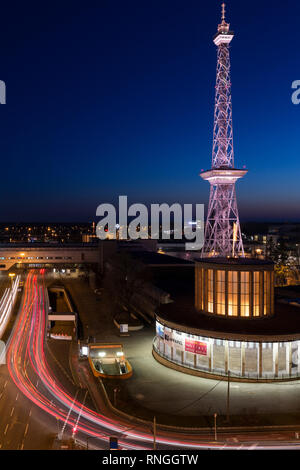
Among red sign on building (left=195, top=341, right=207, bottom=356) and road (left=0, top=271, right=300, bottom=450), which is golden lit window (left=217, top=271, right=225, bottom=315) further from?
road (left=0, top=271, right=300, bottom=450)

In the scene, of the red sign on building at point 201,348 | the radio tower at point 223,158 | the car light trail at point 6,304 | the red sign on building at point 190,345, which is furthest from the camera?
the radio tower at point 223,158

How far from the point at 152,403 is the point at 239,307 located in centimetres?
1227

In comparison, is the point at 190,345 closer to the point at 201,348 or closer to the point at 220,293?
the point at 201,348

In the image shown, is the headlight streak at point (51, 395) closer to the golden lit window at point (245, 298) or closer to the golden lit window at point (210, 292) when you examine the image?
the golden lit window at point (210, 292)

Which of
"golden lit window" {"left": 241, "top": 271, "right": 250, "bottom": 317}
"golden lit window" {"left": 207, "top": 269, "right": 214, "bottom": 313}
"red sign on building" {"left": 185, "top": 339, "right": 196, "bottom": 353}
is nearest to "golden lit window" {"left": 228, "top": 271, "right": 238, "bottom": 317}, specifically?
"golden lit window" {"left": 241, "top": 271, "right": 250, "bottom": 317}

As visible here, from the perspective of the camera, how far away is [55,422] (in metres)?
23.9

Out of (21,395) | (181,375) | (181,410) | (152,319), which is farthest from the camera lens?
(152,319)

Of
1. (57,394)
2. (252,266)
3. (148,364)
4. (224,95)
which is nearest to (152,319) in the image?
(148,364)

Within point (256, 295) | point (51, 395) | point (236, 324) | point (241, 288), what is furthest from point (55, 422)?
point (256, 295)

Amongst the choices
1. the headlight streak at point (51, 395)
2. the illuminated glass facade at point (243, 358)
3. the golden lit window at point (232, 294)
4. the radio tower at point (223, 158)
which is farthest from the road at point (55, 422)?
the radio tower at point (223, 158)

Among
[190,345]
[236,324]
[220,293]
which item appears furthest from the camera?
[220,293]

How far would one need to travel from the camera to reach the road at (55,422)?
21.3 metres

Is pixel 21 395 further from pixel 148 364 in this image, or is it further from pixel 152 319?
pixel 152 319

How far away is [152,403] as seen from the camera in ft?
87.6
